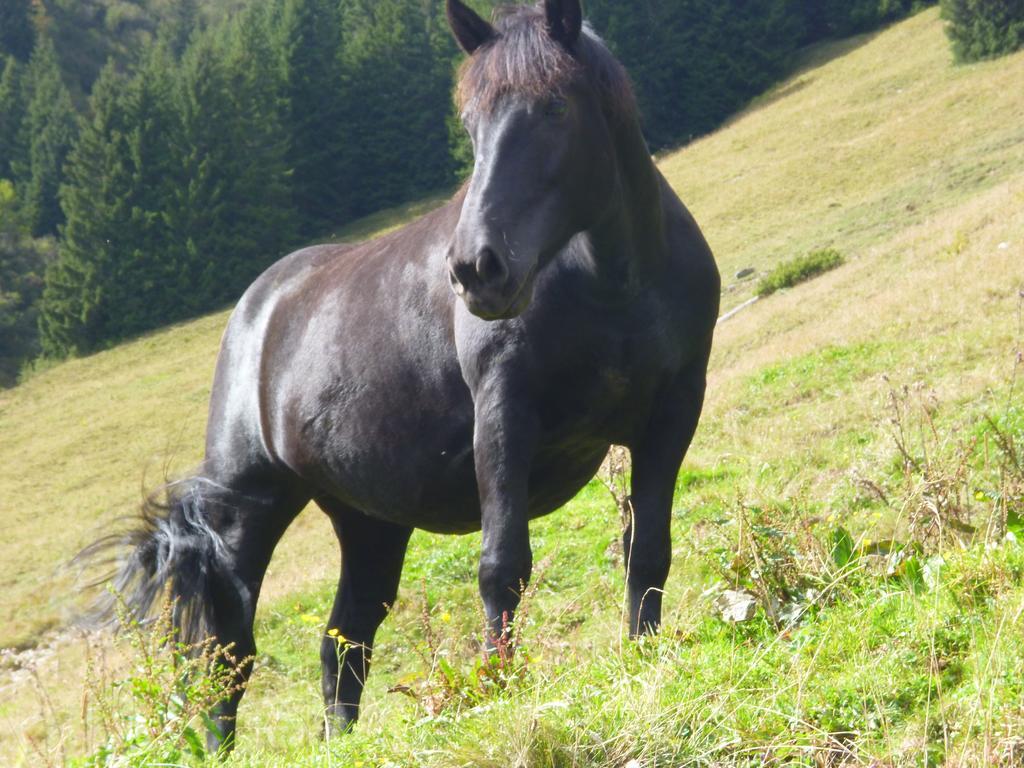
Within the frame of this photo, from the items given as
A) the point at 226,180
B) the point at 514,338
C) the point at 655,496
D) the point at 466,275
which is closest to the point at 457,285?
the point at 466,275

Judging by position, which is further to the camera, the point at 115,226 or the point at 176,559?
the point at 115,226

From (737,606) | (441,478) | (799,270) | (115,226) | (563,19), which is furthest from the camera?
(115,226)

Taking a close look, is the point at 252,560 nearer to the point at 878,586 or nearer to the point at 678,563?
the point at 678,563

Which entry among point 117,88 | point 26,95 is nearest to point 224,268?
point 117,88

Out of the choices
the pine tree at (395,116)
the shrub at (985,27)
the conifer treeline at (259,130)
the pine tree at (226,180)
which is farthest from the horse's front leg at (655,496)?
the pine tree at (395,116)

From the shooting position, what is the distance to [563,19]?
14.6 ft

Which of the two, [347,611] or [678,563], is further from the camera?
[678,563]

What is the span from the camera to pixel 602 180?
463 cm

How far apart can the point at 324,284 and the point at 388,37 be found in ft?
237

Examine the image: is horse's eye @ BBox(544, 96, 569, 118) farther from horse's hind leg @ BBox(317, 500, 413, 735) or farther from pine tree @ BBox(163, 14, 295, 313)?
pine tree @ BBox(163, 14, 295, 313)

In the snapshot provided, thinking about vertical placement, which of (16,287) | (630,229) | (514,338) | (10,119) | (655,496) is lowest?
(16,287)

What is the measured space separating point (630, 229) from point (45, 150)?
78.8 m

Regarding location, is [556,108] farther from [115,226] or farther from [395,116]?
[395,116]

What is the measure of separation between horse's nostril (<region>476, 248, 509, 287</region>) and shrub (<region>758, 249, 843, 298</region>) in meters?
24.6
